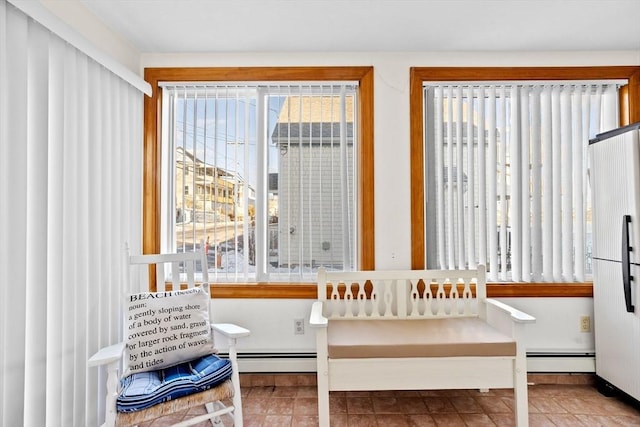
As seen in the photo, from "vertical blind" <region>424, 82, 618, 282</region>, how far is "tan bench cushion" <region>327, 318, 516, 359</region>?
65 cm

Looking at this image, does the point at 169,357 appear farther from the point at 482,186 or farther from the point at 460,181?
the point at 482,186

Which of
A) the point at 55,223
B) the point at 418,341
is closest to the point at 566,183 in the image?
the point at 418,341

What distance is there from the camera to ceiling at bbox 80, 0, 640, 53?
2.16 m

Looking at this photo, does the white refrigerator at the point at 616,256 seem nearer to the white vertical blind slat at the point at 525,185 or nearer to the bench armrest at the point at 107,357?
the white vertical blind slat at the point at 525,185

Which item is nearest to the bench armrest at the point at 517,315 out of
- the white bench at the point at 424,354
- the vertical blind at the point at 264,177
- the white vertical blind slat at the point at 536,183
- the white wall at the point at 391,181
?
the white bench at the point at 424,354

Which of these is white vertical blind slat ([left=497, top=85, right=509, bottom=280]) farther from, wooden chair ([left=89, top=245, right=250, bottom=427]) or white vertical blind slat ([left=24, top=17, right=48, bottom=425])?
white vertical blind slat ([left=24, top=17, right=48, bottom=425])

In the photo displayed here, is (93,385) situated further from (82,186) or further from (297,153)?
(297,153)

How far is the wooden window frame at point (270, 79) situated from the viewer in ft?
9.09

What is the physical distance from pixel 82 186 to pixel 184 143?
0.94 m

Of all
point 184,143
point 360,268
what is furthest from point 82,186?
point 360,268

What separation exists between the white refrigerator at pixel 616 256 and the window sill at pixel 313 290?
0.14 metres

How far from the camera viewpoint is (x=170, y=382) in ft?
5.73

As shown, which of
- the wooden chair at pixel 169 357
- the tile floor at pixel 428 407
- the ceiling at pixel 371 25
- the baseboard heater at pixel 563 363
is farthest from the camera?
the baseboard heater at pixel 563 363

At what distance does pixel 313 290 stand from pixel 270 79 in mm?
1570
